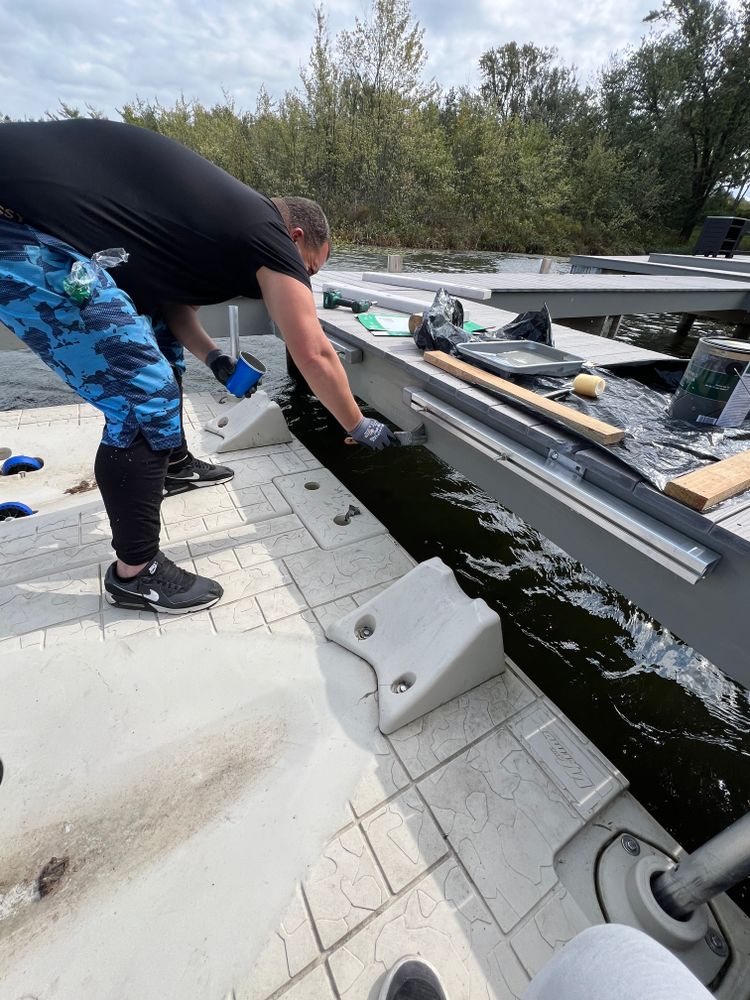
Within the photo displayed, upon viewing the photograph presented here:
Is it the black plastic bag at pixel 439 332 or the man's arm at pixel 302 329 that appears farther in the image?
the black plastic bag at pixel 439 332

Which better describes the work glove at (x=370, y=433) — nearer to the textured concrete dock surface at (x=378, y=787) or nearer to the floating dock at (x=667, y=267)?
the textured concrete dock surface at (x=378, y=787)

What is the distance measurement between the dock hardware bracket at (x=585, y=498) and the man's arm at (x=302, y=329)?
0.67 meters

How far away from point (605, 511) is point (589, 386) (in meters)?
0.80

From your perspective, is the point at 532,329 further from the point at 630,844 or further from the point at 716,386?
the point at 630,844

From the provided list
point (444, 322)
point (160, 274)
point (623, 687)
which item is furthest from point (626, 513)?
point (160, 274)

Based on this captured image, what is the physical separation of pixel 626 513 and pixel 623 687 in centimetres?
134

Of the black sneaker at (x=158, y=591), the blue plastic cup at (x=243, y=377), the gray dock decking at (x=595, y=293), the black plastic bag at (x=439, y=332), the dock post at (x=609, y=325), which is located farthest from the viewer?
the dock post at (x=609, y=325)

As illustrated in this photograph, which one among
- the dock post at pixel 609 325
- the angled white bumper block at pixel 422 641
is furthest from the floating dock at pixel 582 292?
the angled white bumper block at pixel 422 641

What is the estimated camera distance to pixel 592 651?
2422 millimetres

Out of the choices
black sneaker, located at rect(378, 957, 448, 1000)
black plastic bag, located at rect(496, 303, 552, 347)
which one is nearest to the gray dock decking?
black plastic bag, located at rect(496, 303, 552, 347)

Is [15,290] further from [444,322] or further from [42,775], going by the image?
[444,322]

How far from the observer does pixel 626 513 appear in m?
1.40

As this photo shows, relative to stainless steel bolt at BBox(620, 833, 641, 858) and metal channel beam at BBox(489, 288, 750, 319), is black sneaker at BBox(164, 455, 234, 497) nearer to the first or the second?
stainless steel bolt at BBox(620, 833, 641, 858)

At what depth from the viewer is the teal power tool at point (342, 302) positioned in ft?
11.6
